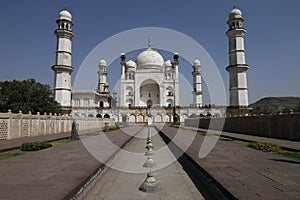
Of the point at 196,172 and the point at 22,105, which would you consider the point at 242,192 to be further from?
the point at 22,105

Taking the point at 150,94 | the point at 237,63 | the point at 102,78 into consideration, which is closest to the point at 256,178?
the point at 237,63

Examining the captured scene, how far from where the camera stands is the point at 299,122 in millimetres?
10750

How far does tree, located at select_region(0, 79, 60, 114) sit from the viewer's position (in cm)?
2381

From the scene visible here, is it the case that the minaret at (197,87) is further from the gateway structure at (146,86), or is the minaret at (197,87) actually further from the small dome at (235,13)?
the small dome at (235,13)

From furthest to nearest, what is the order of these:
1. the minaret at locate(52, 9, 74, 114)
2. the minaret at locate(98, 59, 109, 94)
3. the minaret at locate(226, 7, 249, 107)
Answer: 1. the minaret at locate(98, 59, 109, 94)
2. the minaret at locate(226, 7, 249, 107)
3. the minaret at locate(52, 9, 74, 114)

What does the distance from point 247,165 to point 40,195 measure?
3.71 meters

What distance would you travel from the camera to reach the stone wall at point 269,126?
1121cm

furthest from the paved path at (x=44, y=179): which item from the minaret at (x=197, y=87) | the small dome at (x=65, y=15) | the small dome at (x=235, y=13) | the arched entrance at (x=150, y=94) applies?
the arched entrance at (x=150, y=94)

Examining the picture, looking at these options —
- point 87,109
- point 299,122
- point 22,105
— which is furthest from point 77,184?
point 87,109

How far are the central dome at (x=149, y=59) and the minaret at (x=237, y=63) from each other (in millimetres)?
18322

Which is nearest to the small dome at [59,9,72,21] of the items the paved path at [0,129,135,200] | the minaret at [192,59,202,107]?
the minaret at [192,59,202,107]

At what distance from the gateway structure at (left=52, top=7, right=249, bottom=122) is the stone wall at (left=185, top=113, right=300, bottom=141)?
15.4 m

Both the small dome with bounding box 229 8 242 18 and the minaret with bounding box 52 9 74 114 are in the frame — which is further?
the small dome with bounding box 229 8 242 18

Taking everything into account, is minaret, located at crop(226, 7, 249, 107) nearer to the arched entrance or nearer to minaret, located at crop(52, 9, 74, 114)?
the arched entrance
